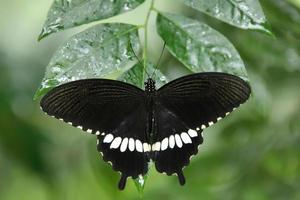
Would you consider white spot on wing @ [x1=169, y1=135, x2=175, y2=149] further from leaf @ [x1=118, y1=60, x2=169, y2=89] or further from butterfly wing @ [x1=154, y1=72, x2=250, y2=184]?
leaf @ [x1=118, y1=60, x2=169, y2=89]

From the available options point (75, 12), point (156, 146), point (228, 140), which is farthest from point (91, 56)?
point (228, 140)

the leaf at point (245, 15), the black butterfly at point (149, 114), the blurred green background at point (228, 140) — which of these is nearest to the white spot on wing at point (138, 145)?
the black butterfly at point (149, 114)

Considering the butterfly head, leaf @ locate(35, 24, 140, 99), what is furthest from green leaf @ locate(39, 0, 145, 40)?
the butterfly head

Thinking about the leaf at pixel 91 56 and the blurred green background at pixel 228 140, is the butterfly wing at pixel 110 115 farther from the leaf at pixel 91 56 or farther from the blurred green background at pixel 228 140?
the blurred green background at pixel 228 140

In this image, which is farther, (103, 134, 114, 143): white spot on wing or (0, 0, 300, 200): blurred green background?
(0, 0, 300, 200): blurred green background

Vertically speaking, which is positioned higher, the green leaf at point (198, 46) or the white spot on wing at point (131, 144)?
the green leaf at point (198, 46)

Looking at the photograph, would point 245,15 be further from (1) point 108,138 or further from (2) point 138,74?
(1) point 108,138

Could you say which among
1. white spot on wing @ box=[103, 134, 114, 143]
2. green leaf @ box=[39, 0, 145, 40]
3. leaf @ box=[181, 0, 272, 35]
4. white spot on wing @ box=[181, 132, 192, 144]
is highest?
green leaf @ box=[39, 0, 145, 40]

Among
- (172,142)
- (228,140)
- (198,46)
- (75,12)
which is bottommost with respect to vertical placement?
(228,140)

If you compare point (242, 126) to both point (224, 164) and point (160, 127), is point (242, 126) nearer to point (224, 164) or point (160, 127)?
point (224, 164)
